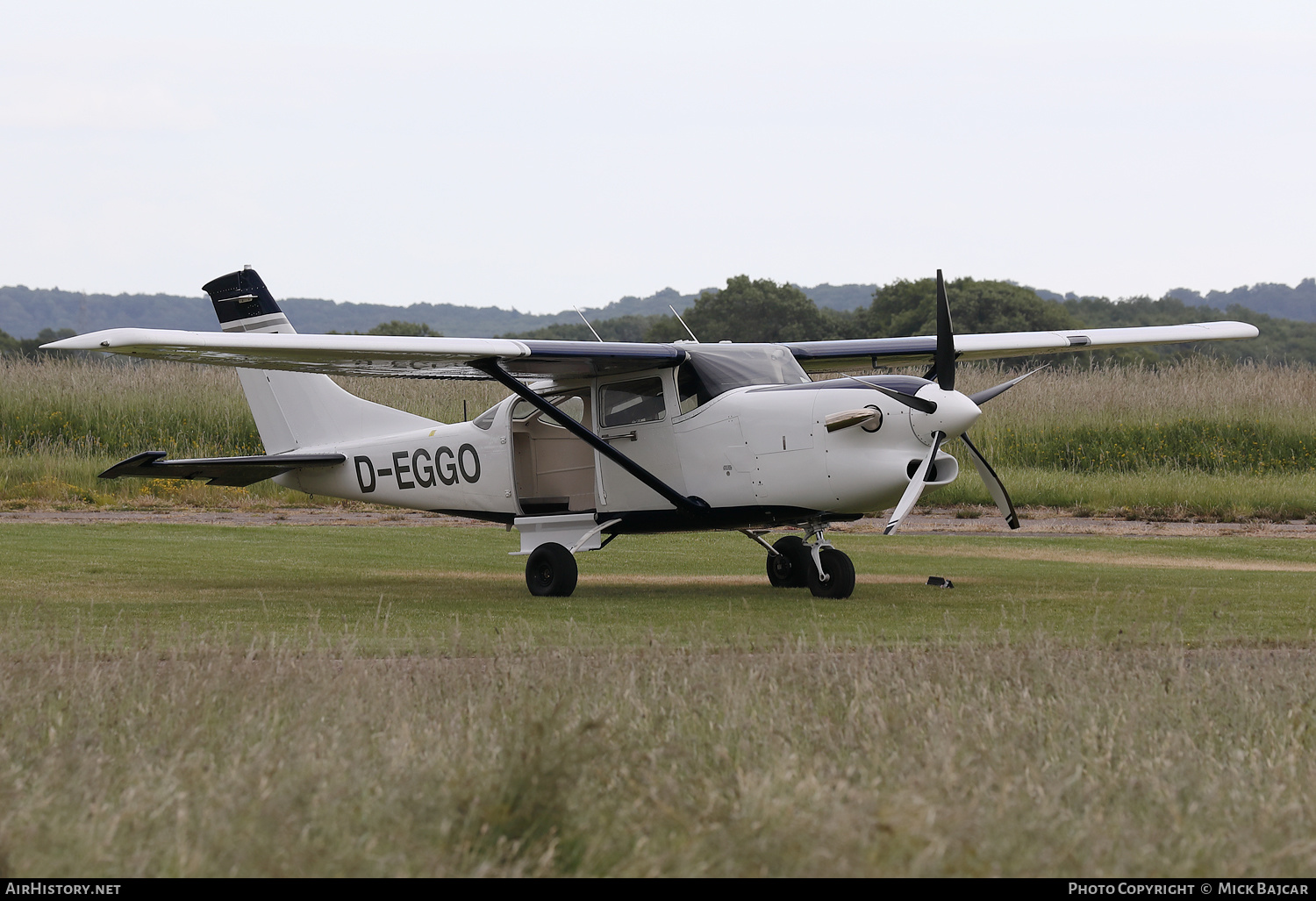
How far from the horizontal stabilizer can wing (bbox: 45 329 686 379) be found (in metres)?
1.98

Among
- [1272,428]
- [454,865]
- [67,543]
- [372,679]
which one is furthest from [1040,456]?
[454,865]

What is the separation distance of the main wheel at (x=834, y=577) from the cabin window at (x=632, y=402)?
212 centimetres

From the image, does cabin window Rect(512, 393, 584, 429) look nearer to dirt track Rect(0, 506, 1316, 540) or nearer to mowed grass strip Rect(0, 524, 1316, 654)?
mowed grass strip Rect(0, 524, 1316, 654)

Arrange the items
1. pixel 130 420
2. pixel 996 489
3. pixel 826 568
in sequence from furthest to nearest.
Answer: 1. pixel 130 420
2. pixel 996 489
3. pixel 826 568

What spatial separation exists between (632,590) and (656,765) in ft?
27.1

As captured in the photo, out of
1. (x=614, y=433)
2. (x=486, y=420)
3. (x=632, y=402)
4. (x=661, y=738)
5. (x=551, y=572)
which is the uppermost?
(x=632, y=402)

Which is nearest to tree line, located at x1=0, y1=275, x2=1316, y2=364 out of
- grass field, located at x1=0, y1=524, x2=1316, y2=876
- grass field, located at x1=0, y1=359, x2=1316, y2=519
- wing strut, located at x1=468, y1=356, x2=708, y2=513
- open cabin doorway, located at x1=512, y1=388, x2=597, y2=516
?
grass field, located at x1=0, y1=359, x2=1316, y2=519

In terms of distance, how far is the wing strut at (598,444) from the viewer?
1253cm

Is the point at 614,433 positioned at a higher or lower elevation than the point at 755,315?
lower

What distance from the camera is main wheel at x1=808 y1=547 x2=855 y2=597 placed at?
12.1 metres

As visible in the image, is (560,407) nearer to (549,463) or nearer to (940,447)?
(549,463)

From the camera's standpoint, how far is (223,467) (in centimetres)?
1441

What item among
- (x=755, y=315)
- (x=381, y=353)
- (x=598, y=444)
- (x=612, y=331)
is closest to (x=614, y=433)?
(x=598, y=444)

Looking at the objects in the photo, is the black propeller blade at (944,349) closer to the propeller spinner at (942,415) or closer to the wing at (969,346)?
the propeller spinner at (942,415)
